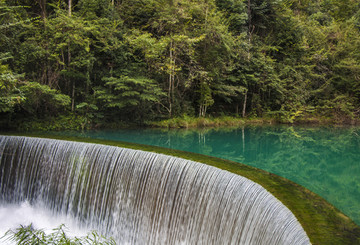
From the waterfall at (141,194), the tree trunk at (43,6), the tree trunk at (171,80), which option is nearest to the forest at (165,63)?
the tree trunk at (171,80)

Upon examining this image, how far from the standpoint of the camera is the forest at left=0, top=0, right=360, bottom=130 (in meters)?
10.0

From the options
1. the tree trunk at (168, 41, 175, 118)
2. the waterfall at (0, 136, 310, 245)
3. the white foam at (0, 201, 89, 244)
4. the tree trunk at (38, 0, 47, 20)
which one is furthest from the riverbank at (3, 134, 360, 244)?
the tree trunk at (38, 0, 47, 20)

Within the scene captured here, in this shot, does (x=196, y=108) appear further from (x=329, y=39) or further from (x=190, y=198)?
(x=329, y=39)

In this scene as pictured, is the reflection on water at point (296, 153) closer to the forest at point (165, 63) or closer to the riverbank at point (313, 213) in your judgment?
the riverbank at point (313, 213)

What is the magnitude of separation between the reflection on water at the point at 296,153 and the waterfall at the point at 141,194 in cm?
176

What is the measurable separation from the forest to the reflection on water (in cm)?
208

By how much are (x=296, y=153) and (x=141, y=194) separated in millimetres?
6123

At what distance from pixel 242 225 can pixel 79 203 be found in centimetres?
394

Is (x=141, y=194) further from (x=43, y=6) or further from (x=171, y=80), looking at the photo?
(x=43, y=6)

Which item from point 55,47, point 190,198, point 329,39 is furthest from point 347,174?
point 329,39

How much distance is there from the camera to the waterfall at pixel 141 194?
3.75 metres

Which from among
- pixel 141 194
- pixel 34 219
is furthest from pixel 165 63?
pixel 34 219

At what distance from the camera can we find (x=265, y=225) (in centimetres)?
340

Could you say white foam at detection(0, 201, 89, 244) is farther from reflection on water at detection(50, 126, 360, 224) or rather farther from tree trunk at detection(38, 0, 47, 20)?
tree trunk at detection(38, 0, 47, 20)
